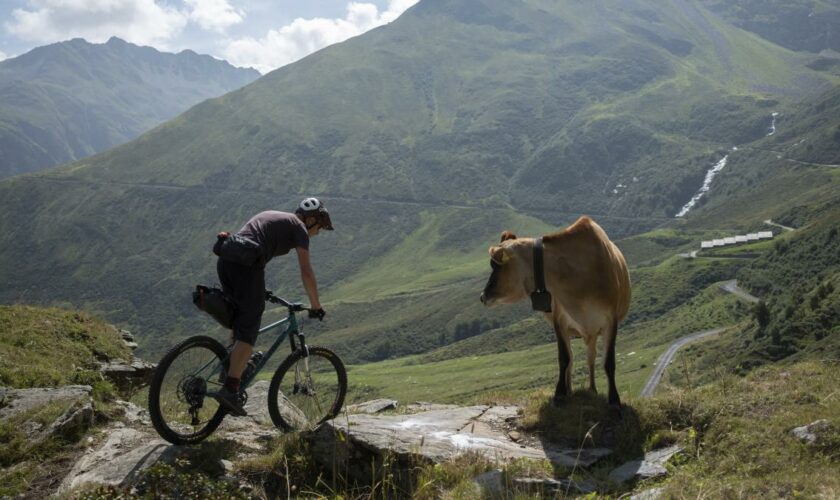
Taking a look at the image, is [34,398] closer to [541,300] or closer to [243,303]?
[243,303]

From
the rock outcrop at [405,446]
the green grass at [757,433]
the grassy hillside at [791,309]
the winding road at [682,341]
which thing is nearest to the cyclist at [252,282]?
the rock outcrop at [405,446]

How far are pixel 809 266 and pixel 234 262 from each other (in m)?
150

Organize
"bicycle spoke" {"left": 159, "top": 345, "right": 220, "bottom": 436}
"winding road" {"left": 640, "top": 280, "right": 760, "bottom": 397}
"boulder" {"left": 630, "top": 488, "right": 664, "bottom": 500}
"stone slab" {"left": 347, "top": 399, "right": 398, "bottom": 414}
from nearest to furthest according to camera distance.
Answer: "boulder" {"left": 630, "top": 488, "right": 664, "bottom": 500}
"bicycle spoke" {"left": 159, "top": 345, "right": 220, "bottom": 436}
"stone slab" {"left": 347, "top": 399, "right": 398, "bottom": 414}
"winding road" {"left": 640, "top": 280, "right": 760, "bottom": 397}

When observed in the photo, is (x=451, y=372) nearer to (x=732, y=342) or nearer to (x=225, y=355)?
(x=732, y=342)

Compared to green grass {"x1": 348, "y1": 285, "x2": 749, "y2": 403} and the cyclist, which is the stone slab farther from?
green grass {"x1": 348, "y1": 285, "x2": 749, "y2": 403}

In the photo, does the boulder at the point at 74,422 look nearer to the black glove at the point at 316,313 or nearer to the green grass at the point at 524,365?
the black glove at the point at 316,313

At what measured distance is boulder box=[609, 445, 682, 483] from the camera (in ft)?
26.2

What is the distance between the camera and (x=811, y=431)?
7688 mm

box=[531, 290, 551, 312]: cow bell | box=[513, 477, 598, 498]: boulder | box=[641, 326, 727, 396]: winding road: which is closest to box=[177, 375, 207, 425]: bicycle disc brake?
box=[513, 477, 598, 498]: boulder

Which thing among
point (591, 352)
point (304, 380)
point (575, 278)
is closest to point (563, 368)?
point (591, 352)

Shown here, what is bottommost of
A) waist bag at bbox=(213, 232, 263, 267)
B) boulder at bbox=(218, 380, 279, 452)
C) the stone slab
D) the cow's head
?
the stone slab

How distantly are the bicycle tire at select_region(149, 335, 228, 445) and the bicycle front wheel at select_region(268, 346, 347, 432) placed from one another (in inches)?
33.1

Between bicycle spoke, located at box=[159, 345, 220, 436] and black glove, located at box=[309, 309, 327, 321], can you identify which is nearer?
bicycle spoke, located at box=[159, 345, 220, 436]

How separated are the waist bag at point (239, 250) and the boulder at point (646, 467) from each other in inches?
204
